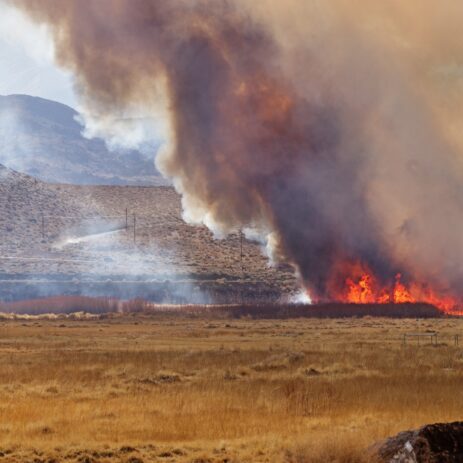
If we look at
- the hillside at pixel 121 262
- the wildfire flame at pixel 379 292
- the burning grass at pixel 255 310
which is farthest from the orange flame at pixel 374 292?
the hillside at pixel 121 262

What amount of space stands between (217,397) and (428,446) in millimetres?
15906

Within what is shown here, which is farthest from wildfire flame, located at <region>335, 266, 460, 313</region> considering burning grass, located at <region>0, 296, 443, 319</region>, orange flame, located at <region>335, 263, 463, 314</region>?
burning grass, located at <region>0, 296, 443, 319</region>

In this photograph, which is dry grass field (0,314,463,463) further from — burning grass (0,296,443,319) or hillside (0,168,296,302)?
hillside (0,168,296,302)

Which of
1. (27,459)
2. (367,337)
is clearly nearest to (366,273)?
(367,337)

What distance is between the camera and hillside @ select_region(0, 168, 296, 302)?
454 feet

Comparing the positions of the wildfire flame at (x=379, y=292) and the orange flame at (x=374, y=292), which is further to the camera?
the wildfire flame at (x=379, y=292)

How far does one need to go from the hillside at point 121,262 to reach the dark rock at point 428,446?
380 ft

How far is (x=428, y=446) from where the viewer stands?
18594mm

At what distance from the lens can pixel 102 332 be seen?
79.1 metres

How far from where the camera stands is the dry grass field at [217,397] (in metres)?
23.0

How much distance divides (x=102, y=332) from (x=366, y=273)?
4810 centimetres

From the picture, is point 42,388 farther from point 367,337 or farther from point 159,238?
point 159,238

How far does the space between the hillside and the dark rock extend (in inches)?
4556

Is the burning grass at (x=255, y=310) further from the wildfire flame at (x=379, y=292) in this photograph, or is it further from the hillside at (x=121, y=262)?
the hillside at (x=121, y=262)
